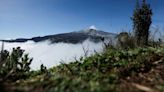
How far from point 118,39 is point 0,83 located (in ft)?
42.9

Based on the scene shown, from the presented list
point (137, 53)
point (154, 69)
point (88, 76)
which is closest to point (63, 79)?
point (88, 76)

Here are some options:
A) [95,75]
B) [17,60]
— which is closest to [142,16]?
[17,60]

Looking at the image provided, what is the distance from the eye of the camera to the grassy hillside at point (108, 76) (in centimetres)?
499

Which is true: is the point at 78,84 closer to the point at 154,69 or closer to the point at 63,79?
the point at 63,79

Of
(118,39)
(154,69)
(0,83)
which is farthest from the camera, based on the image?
(118,39)

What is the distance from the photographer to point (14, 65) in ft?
36.9

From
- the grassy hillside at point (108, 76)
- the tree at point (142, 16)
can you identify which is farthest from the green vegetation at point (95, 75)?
the tree at point (142, 16)

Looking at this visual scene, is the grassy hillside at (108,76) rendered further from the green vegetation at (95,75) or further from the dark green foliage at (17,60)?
the dark green foliage at (17,60)

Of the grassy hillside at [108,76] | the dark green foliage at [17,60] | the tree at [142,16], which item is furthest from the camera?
the tree at [142,16]

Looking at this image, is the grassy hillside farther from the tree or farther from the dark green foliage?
the tree

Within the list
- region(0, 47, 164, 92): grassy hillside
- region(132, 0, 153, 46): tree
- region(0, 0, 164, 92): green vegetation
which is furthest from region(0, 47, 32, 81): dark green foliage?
region(132, 0, 153, 46): tree

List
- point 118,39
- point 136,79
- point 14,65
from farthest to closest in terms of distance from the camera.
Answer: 1. point 118,39
2. point 14,65
3. point 136,79

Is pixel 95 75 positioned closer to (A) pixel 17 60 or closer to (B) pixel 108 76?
(B) pixel 108 76

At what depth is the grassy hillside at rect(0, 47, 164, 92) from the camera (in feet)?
16.4
